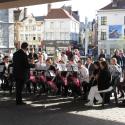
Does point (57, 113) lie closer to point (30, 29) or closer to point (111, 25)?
point (111, 25)

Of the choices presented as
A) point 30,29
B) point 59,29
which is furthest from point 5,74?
point 30,29

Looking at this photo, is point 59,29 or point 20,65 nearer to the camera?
point 20,65

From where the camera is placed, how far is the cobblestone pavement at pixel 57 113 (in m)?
11.3

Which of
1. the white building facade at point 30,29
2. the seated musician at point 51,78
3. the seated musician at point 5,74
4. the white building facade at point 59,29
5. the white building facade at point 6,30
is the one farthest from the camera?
the white building facade at point 30,29

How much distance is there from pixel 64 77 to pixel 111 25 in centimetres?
6758

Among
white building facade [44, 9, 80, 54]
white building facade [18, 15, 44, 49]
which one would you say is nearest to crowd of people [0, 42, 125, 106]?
white building facade [44, 9, 80, 54]

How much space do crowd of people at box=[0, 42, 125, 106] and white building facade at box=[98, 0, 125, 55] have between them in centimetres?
6326

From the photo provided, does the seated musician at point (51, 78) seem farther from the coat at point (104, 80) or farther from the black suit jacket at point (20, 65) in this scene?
the coat at point (104, 80)

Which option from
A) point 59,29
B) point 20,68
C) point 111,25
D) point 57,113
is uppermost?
point 111,25

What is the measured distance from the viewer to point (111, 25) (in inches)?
3280

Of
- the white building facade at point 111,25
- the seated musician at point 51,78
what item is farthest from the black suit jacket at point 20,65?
the white building facade at point 111,25

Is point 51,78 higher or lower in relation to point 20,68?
lower

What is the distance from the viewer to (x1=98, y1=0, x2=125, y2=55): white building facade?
80.9 meters

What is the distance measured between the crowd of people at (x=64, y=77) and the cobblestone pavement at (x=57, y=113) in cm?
49
